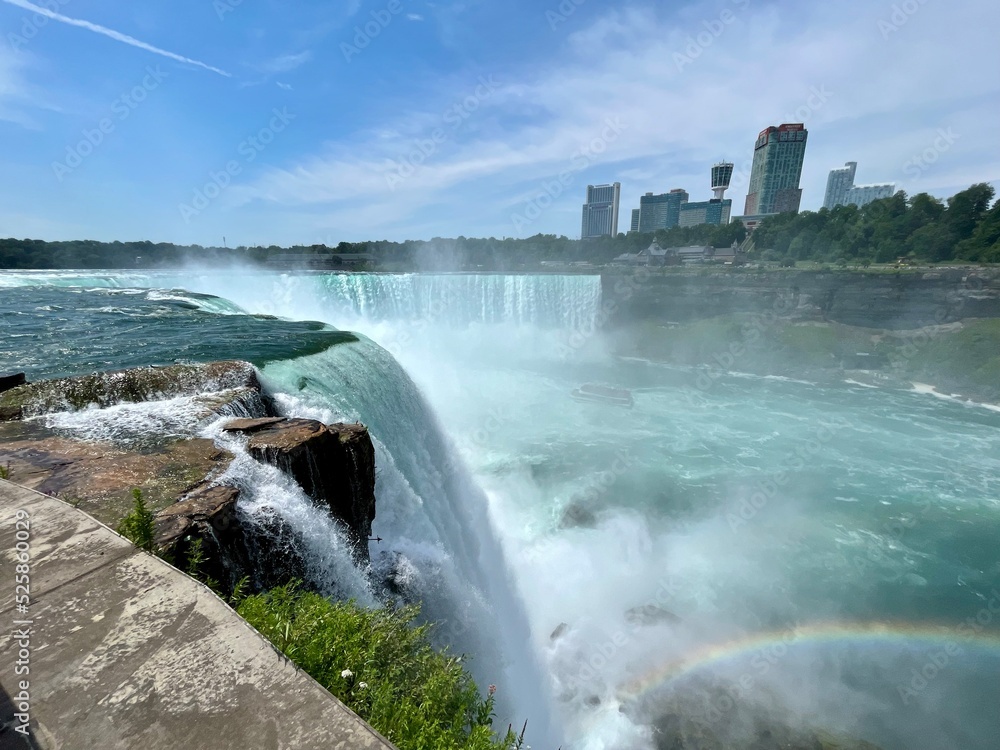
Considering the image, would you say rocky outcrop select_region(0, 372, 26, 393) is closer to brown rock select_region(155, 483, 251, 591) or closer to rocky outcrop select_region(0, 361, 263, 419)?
rocky outcrop select_region(0, 361, 263, 419)

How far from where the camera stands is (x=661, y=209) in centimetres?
14088

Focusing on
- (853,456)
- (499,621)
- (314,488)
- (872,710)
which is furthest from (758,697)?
(853,456)

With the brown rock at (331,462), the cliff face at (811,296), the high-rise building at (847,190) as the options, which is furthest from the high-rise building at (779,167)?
the brown rock at (331,462)

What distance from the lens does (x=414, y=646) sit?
3916 millimetres

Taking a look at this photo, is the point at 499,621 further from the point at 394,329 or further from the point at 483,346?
the point at 483,346

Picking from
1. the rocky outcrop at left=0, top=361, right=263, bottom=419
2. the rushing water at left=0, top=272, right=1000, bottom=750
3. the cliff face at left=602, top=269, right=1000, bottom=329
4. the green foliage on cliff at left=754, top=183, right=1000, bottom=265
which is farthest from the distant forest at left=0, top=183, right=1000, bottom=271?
the rocky outcrop at left=0, top=361, right=263, bottom=419

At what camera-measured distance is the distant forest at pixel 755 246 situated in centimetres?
5184

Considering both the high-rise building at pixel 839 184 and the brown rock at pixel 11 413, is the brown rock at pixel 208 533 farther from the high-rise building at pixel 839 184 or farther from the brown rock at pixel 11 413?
the high-rise building at pixel 839 184

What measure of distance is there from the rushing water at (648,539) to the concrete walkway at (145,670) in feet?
6.73

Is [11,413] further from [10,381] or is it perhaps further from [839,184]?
[839,184]

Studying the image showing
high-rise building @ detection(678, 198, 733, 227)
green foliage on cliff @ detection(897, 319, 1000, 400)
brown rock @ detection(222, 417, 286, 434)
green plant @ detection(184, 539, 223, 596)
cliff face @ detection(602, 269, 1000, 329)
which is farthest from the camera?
high-rise building @ detection(678, 198, 733, 227)

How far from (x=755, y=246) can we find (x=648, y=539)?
2945 inches

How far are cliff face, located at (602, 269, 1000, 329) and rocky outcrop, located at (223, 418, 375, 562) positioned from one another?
127 feet

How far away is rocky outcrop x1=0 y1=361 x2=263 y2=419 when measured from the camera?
6871 millimetres
